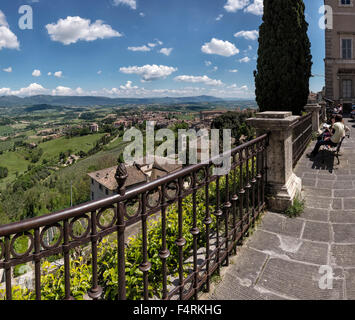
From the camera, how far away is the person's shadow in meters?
5.91

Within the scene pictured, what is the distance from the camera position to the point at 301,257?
8.80 ft

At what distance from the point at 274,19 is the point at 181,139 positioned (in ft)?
159

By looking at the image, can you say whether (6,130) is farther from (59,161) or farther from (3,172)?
(59,161)

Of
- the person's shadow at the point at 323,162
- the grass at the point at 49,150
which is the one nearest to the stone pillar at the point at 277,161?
the person's shadow at the point at 323,162

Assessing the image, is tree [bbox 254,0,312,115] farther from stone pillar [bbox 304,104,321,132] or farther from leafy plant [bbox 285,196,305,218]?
leafy plant [bbox 285,196,305,218]

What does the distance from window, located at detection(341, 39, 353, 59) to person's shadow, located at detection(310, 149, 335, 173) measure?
2189cm

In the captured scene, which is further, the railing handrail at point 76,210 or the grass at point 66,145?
the grass at point 66,145

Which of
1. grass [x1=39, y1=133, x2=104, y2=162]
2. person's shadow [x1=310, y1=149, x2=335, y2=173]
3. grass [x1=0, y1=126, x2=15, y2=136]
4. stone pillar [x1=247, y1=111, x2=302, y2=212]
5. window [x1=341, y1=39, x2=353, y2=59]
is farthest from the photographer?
grass [x1=0, y1=126, x2=15, y2=136]

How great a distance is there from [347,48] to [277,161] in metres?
25.8

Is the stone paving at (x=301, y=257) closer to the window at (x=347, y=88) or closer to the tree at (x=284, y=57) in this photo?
the tree at (x=284, y=57)

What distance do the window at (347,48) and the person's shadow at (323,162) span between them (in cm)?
2189

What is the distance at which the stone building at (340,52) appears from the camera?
22.7m

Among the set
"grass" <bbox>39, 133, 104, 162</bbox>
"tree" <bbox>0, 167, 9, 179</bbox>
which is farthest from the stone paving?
"grass" <bbox>39, 133, 104, 162</bbox>
